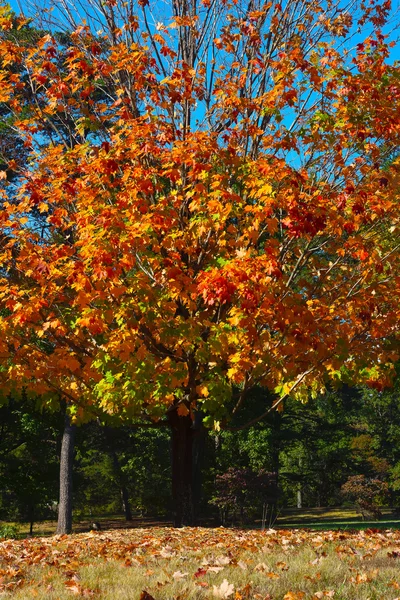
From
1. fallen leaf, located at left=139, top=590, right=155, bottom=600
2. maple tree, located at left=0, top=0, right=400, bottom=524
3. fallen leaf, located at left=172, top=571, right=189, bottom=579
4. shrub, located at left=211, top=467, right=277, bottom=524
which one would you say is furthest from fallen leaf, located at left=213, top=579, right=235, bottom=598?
shrub, located at left=211, top=467, right=277, bottom=524

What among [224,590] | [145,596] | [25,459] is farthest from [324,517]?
[145,596]

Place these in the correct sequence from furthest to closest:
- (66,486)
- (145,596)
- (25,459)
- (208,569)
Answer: (25,459) < (66,486) < (208,569) < (145,596)

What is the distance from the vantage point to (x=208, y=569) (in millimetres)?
5531

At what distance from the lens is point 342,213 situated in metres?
8.16

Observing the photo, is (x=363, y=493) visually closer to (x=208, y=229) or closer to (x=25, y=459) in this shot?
(x=25, y=459)

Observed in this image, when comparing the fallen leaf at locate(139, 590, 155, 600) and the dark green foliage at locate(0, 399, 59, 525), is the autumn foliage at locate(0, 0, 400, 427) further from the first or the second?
the dark green foliage at locate(0, 399, 59, 525)

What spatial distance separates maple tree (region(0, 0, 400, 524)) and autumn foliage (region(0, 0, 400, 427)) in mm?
34

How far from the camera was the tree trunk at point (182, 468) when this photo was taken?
1044 centimetres

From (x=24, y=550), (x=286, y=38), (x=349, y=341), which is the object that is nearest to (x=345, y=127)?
(x=286, y=38)

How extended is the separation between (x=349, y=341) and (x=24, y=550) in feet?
16.3

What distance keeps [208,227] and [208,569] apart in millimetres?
4033

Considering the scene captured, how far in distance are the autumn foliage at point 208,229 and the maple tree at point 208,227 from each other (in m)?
0.03

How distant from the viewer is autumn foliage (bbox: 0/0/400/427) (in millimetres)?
7582

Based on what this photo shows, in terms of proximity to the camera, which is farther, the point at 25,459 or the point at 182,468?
the point at 25,459
